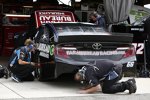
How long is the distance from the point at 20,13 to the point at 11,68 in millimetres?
8484

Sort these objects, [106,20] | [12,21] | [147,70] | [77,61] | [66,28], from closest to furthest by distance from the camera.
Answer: [77,61]
[66,28]
[147,70]
[106,20]
[12,21]

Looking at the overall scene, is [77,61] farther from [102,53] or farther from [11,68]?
[11,68]

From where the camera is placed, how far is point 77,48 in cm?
992

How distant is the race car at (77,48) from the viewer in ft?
32.1

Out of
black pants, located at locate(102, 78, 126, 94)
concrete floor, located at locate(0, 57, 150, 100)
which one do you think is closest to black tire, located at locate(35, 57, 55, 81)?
concrete floor, located at locate(0, 57, 150, 100)

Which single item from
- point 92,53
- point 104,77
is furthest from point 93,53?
point 104,77

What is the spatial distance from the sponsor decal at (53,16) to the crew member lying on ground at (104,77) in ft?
15.3

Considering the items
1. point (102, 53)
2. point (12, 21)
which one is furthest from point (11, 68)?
point (12, 21)

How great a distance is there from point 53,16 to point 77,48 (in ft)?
13.7

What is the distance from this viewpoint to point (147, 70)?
40.8 feet

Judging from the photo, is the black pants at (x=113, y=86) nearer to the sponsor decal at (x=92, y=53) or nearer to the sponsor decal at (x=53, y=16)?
the sponsor decal at (x=92, y=53)

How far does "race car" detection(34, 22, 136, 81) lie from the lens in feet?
32.1

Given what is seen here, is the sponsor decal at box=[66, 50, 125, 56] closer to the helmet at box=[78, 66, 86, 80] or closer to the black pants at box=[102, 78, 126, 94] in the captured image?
the helmet at box=[78, 66, 86, 80]

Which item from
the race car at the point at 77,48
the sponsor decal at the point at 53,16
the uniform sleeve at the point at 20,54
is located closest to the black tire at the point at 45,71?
the race car at the point at 77,48
